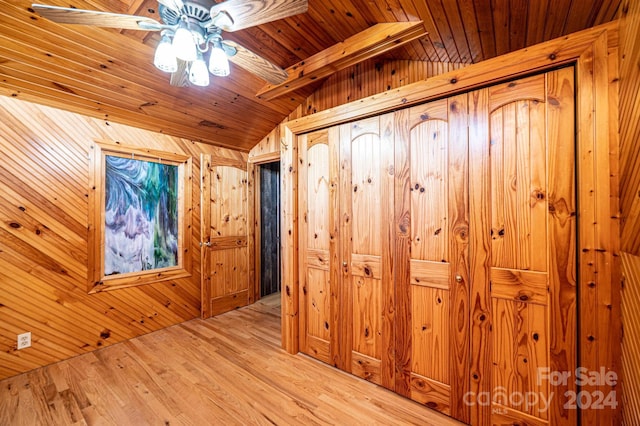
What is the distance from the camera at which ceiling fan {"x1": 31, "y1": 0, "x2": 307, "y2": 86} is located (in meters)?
1.18

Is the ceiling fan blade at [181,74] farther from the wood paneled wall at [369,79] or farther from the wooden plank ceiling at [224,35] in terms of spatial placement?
the wood paneled wall at [369,79]

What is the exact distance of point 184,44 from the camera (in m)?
1.26

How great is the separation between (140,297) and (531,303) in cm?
363

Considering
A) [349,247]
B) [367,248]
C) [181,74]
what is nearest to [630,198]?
[367,248]

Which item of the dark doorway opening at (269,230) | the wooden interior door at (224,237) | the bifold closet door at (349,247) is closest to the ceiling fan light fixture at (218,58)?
the bifold closet door at (349,247)

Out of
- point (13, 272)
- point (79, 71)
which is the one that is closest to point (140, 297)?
point (13, 272)

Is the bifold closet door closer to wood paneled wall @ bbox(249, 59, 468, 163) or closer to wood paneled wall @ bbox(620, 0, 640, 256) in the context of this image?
wood paneled wall @ bbox(249, 59, 468, 163)

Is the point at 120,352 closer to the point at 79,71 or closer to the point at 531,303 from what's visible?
the point at 79,71

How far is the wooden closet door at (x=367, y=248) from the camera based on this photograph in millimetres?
1971

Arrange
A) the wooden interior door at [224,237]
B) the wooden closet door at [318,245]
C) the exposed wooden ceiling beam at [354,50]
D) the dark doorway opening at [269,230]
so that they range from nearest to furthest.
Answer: the exposed wooden ceiling beam at [354,50] < the wooden closet door at [318,245] < the wooden interior door at [224,237] < the dark doorway opening at [269,230]

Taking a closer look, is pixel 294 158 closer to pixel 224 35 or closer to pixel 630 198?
pixel 224 35

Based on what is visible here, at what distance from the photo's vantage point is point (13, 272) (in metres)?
2.14

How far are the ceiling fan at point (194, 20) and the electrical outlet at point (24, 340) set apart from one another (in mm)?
2570

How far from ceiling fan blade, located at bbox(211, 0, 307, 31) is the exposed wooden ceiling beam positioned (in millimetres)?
1008
